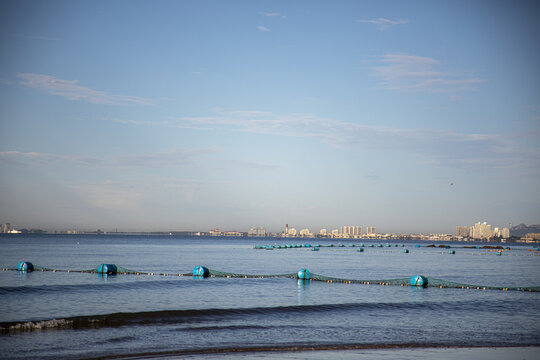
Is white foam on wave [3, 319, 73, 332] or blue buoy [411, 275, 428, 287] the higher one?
white foam on wave [3, 319, 73, 332]

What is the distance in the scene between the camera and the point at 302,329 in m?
25.4

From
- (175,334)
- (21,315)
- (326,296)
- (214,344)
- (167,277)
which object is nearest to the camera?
(214,344)

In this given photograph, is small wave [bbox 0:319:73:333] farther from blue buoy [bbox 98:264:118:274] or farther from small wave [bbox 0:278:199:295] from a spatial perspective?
blue buoy [bbox 98:264:118:274]

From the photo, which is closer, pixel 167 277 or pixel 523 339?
pixel 523 339

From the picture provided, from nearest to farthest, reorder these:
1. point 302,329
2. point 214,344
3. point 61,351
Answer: point 61,351 < point 214,344 < point 302,329

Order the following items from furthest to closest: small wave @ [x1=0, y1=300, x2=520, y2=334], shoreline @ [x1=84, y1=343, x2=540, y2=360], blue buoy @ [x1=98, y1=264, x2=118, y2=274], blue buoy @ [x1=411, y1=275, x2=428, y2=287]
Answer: blue buoy @ [x1=98, y1=264, x2=118, y2=274], blue buoy @ [x1=411, y1=275, x2=428, y2=287], small wave @ [x1=0, y1=300, x2=520, y2=334], shoreline @ [x1=84, y1=343, x2=540, y2=360]

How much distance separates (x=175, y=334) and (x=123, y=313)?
239 inches

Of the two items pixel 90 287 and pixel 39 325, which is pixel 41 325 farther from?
pixel 90 287

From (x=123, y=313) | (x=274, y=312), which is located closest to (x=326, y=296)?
(x=274, y=312)

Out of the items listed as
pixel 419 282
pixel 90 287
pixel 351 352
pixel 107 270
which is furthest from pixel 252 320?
pixel 107 270

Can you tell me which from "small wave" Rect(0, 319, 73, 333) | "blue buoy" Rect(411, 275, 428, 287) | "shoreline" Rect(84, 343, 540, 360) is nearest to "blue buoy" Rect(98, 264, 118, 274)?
"small wave" Rect(0, 319, 73, 333)

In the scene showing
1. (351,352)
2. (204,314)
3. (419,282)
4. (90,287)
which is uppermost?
(351,352)

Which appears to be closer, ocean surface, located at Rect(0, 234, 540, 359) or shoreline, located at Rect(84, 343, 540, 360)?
shoreline, located at Rect(84, 343, 540, 360)

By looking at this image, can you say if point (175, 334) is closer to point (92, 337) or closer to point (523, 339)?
point (92, 337)
